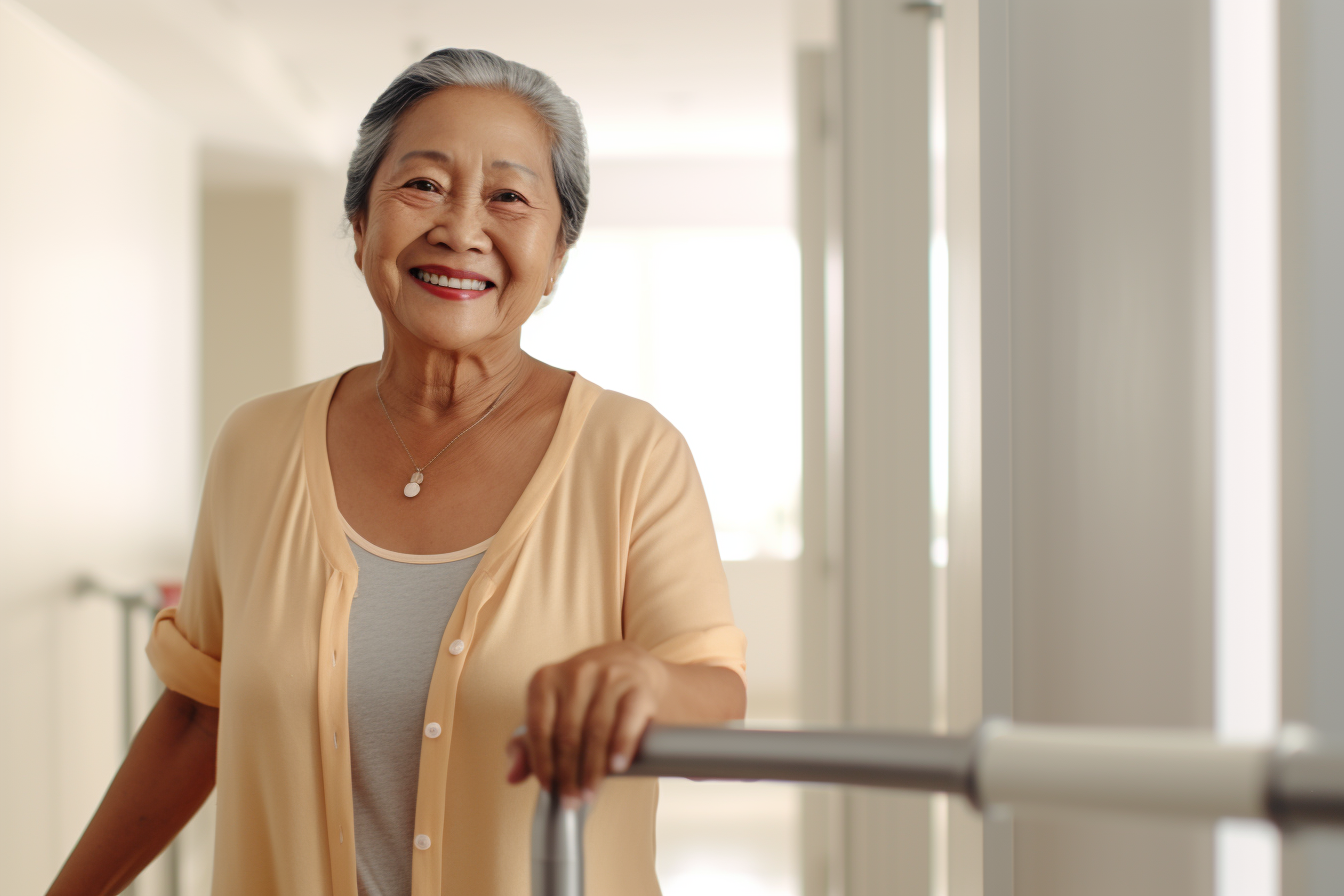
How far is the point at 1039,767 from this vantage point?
0.35 m

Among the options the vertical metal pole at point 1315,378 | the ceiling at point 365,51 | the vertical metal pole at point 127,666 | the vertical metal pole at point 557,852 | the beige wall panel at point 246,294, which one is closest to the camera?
the vertical metal pole at point 557,852

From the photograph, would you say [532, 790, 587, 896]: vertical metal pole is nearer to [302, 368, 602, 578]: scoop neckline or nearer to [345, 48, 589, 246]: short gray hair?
A: [302, 368, 602, 578]: scoop neckline

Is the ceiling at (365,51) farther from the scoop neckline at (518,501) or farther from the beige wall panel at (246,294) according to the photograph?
the scoop neckline at (518,501)

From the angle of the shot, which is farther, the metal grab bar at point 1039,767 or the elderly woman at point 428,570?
the elderly woman at point 428,570

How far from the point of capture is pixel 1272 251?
594mm

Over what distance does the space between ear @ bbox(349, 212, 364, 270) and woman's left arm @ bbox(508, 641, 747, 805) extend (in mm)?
709

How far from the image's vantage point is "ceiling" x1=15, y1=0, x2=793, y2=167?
3393 millimetres

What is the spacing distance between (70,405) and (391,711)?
2.84 meters

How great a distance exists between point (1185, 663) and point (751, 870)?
11.0 ft

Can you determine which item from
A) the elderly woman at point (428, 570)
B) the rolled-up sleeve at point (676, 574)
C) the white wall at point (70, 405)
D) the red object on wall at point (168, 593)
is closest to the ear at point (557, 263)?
the elderly woman at point (428, 570)

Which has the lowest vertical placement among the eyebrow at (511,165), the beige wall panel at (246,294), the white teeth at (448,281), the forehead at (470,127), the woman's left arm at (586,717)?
the woman's left arm at (586,717)

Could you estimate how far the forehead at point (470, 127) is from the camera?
1000mm

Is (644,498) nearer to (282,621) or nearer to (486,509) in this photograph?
(486,509)

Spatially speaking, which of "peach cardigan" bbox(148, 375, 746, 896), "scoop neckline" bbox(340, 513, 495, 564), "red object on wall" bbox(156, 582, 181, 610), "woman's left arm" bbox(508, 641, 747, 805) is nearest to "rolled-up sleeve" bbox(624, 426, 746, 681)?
"peach cardigan" bbox(148, 375, 746, 896)
